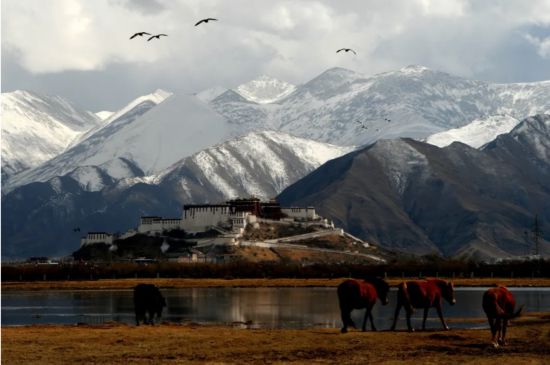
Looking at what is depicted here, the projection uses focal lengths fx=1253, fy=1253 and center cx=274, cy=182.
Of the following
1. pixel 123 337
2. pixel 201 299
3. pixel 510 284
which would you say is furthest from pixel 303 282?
pixel 123 337

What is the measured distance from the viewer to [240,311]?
106 meters

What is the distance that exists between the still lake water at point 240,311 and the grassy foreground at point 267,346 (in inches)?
452

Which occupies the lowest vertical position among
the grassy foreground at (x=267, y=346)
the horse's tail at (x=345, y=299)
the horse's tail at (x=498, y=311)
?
the grassy foreground at (x=267, y=346)

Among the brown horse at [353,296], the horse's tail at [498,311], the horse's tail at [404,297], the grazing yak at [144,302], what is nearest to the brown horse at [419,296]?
the horse's tail at [404,297]

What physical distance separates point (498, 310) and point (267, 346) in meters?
11.6

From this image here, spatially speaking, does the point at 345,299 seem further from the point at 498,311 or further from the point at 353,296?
the point at 498,311

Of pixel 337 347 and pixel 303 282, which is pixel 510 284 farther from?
pixel 337 347

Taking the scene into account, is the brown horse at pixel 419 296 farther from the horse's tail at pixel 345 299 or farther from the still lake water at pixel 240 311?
the still lake water at pixel 240 311

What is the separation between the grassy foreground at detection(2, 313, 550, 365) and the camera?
2223 inches

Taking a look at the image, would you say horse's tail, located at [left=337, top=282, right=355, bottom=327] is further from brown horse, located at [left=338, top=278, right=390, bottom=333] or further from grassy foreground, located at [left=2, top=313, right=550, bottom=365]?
grassy foreground, located at [left=2, top=313, right=550, bottom=365]

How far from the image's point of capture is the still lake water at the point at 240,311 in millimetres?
89062

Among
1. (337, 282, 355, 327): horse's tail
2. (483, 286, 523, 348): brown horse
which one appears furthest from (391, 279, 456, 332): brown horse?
(483, 286, 523, 348): brown horse

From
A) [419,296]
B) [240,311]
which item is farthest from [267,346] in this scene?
[240,311]

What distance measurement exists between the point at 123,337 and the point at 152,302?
17127 millimetres
